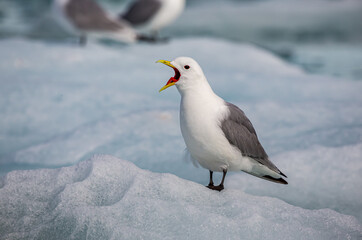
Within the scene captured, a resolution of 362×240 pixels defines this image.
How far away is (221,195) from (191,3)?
9.13m

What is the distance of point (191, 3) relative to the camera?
10758 mm

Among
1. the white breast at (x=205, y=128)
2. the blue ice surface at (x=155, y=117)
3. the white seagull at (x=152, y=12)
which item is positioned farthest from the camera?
the white seagull at (x=152, y=12)

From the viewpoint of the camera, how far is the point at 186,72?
2131 mm

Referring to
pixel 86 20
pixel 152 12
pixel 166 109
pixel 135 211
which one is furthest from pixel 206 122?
pixel 152 12

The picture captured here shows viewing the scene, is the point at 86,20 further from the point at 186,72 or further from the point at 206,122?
the point at 206,122

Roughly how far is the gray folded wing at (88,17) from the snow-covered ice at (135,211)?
147 inches

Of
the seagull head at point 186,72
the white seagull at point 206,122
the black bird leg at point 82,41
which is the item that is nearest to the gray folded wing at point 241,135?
the white seagull at point 206,122

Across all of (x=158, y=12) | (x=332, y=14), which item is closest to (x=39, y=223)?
(x=158, y=12)

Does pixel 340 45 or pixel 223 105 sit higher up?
pixel 223 105

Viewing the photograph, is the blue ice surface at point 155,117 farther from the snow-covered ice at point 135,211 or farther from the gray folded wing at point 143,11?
the gray folded wing at point 143,11

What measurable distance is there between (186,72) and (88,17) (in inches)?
153

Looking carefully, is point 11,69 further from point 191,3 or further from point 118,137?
point 191,3

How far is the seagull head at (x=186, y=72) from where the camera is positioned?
2119mm

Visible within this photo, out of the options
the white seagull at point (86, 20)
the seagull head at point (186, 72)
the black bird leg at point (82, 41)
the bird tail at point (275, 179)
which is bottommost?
the black bird leg at point (82, 41)
